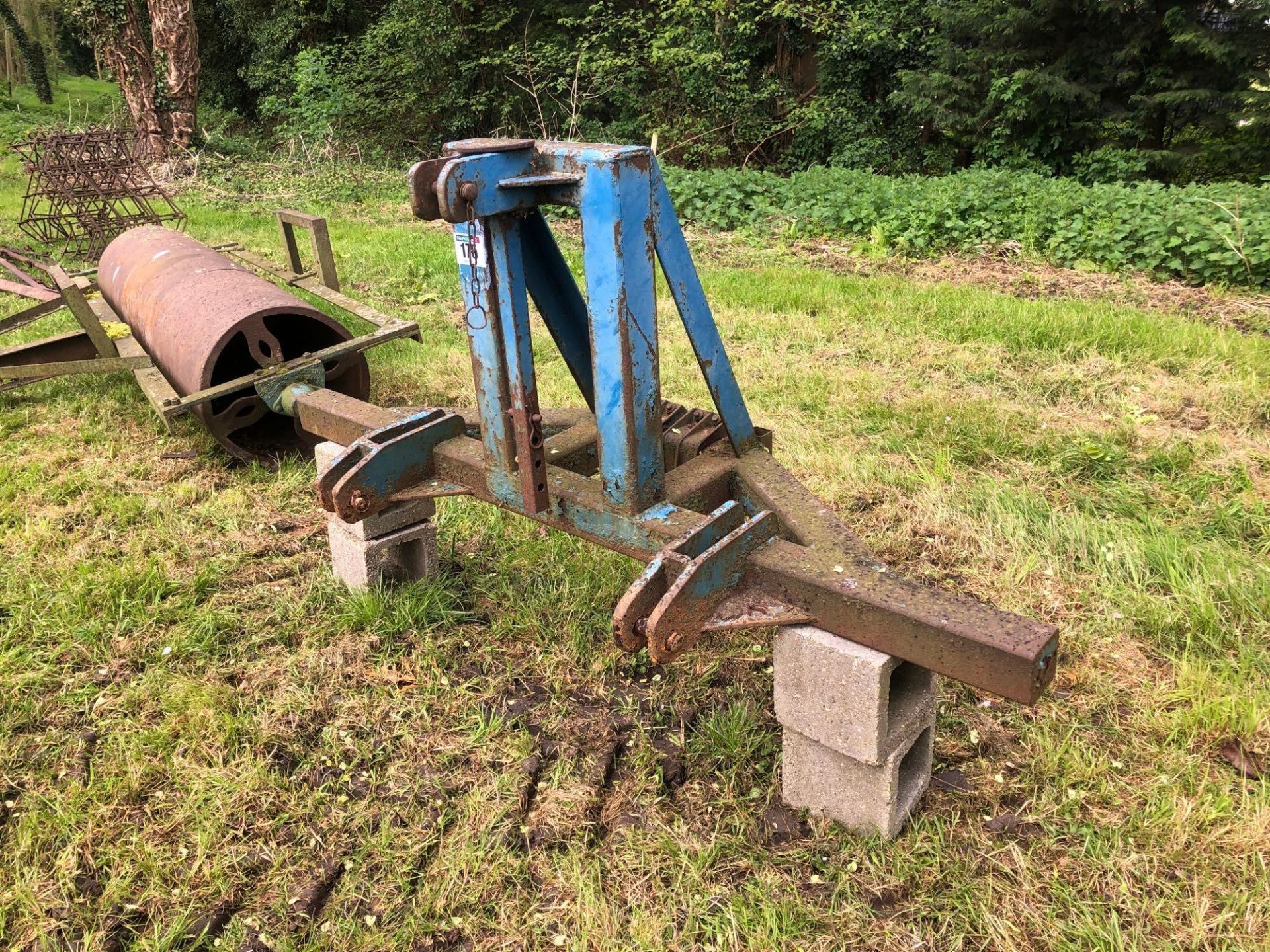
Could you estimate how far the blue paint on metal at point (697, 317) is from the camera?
222cm

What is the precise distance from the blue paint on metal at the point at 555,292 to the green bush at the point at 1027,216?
5.64 meters

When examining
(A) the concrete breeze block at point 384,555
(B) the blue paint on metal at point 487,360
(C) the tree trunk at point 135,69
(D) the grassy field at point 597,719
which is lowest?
(D) the grassy field at point 597,719

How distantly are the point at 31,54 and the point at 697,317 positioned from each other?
117 ft

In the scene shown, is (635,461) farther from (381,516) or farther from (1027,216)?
(1027,216)

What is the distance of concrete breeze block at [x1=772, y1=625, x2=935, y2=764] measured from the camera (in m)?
2.07

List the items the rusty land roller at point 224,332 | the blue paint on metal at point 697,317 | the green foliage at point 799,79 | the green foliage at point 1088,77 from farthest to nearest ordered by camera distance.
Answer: the green foliage at point 799,79 < the green foliage at point 1088,77 < the rusty land roller at point 224,332 < the blue paint on metal at point 697,317

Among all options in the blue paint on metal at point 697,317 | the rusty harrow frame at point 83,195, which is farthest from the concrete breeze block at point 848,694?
the rusty harrow frame at point 83,195

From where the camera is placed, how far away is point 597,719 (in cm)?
271

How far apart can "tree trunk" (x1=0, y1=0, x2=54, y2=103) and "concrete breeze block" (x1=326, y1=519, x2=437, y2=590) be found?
3179 centimetres

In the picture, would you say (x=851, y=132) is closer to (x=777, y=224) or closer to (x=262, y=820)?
(x=777, y=224)

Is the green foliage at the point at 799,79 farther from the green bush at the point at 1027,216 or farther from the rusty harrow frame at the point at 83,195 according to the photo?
the rusty harrow frame at the point at 83,195

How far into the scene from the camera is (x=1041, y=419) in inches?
171

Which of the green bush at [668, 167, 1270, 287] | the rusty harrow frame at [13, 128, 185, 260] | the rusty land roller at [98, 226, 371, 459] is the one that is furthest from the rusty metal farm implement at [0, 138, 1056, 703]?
the rusty harrow frame at [13, 128, 185, 260]

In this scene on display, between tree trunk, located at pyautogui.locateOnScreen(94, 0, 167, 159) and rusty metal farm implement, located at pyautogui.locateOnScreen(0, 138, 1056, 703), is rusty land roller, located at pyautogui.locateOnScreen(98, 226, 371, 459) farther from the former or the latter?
tree trunk, located at pyautogui.locateOnScreen(94, 0, 167, 159)
